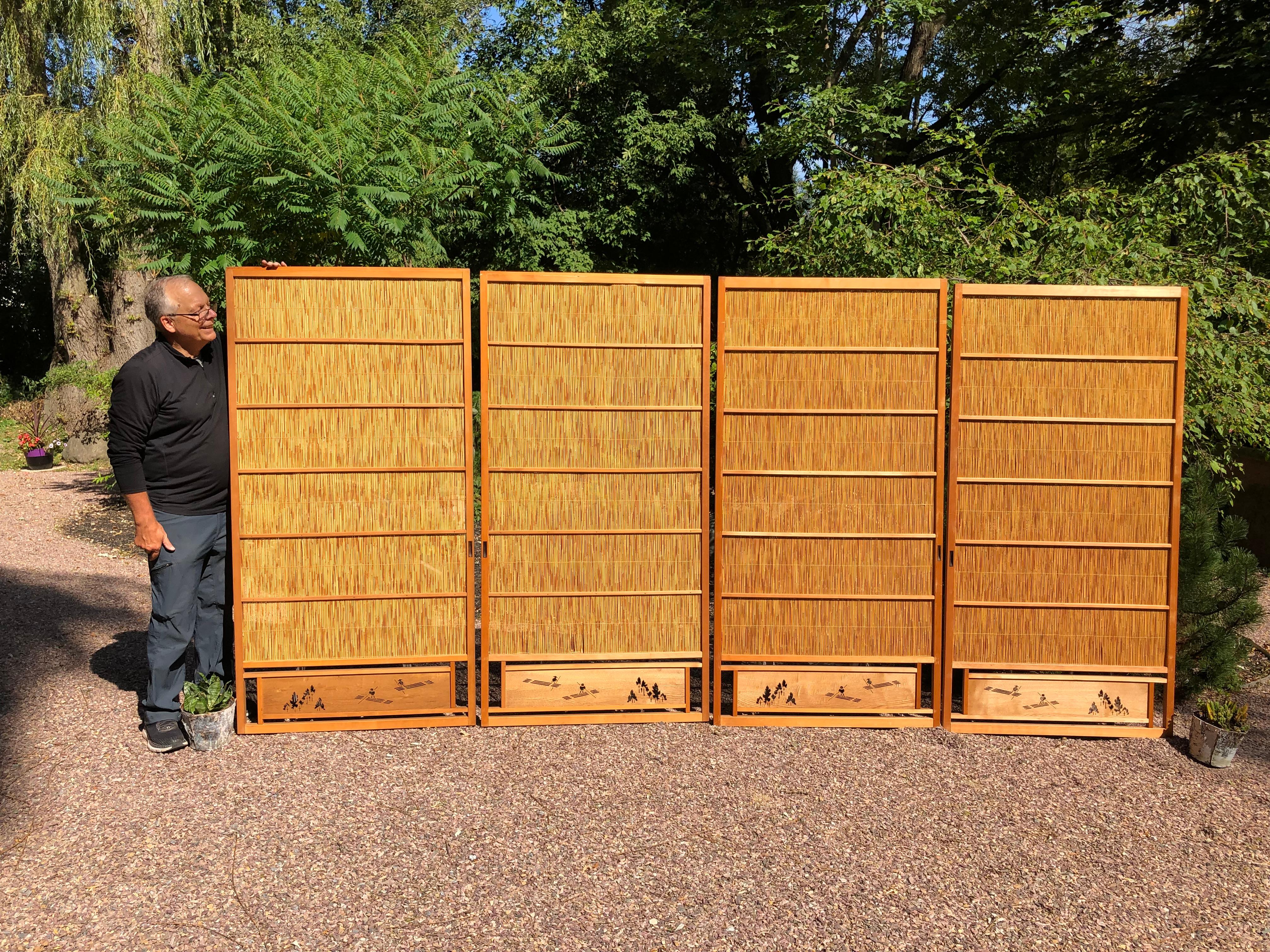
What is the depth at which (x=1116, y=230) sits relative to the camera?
5.09 meters

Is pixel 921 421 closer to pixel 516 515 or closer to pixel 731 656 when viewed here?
pixel 731 656

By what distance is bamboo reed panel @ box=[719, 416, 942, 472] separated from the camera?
13.1ft

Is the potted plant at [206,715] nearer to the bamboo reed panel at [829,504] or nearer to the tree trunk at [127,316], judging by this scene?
the bamboo reed panel at [829,504]

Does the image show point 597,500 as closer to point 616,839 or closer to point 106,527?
point 616,839

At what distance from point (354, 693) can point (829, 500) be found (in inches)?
90.0

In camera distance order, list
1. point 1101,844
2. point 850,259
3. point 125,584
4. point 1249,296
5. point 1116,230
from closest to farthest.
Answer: point 1101,844, point 1249,296, point 1116,230, point 850,259, point 125,584

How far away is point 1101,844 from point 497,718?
2427 mm

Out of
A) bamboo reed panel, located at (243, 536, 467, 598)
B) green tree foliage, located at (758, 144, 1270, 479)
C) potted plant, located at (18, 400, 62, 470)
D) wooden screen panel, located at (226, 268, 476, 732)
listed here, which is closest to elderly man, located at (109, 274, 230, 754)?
wooden screen panel, located at (226, 268, 476, 732)

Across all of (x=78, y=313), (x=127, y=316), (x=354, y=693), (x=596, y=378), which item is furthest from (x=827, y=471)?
(x=78, y=313)

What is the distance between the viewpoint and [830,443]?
4023 millimetres

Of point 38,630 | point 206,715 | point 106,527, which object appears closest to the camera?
point 206,715

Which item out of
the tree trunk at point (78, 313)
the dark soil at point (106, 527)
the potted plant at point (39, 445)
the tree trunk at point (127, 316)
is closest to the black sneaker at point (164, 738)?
A: the dark soil at point (106, 527)

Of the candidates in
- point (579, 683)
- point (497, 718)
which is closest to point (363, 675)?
point (497, 718)

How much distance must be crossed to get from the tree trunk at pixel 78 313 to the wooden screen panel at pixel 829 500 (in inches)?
436
